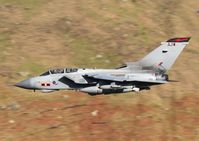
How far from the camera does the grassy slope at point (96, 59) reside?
176 feet

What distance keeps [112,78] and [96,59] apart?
1826 centimetres

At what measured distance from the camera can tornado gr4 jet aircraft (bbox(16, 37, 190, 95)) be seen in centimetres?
4388

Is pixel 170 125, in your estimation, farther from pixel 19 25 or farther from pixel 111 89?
pixel 19 25

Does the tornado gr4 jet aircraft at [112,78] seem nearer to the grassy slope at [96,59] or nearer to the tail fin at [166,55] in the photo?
the tail fin at [166,55]

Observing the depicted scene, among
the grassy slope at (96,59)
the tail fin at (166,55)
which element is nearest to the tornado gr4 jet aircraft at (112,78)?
the tail fin at (166,55)

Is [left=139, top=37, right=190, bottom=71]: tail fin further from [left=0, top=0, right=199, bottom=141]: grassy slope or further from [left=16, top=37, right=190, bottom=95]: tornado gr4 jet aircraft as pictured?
[left=0, top=0, right=199, bottom=141]: grassy slope

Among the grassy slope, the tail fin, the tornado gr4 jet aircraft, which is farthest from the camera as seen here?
the grassy slope

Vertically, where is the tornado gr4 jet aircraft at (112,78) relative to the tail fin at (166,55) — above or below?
below

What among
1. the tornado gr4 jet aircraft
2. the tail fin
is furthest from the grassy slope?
the tail fin

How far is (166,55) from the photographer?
4534cm

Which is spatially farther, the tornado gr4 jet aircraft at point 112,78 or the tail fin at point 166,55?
the tail fin at point 166,55

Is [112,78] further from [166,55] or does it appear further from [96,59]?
[96,59]

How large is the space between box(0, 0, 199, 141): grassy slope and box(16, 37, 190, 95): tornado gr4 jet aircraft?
375 inches

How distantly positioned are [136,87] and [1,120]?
16.7 meters
